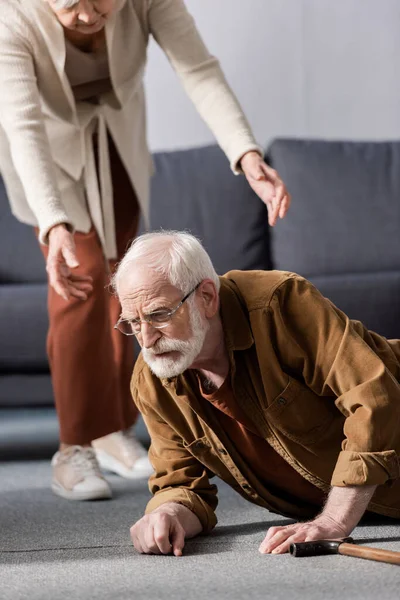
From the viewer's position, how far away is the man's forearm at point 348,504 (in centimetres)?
156

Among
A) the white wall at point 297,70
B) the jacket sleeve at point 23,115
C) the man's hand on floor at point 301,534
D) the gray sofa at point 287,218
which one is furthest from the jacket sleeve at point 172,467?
the white wall at point 297,70

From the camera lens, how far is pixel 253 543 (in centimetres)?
170

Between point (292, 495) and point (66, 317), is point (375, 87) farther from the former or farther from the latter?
point (292, 495)

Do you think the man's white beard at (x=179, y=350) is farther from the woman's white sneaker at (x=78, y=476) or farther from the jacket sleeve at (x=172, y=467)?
the woman's white sneaker at (x=78, y=476)

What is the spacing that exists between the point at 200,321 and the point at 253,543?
38cm

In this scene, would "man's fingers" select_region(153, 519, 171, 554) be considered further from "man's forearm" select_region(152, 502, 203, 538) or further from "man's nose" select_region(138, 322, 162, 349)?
"man's nose" select_region(138, 322, 162, 349)

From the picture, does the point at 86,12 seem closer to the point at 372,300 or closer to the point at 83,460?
the point at 83,460

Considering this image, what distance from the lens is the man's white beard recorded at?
1646mm

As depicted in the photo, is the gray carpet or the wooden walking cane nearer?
the gray carpet

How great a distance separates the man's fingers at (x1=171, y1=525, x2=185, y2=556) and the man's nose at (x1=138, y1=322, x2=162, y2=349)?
1.00ft

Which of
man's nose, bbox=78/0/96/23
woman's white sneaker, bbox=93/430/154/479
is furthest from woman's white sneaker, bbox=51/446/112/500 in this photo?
man's nose, bbox=78/0/96/23

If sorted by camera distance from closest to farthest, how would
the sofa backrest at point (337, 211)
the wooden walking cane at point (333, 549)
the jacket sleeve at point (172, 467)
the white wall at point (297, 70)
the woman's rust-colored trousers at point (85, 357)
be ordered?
1. the wooden walking cane at point (333, 549)
2. the jacket sleeve at point (172, 467)
3. the woman's rust-colored trousers at point (85, 357)
4. the sofa backrest at point (337, 211)
5. the white wall at point (297, 70)

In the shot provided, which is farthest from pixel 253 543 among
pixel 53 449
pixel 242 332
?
pixel 53 449

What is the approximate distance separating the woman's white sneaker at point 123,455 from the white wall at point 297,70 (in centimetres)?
187
